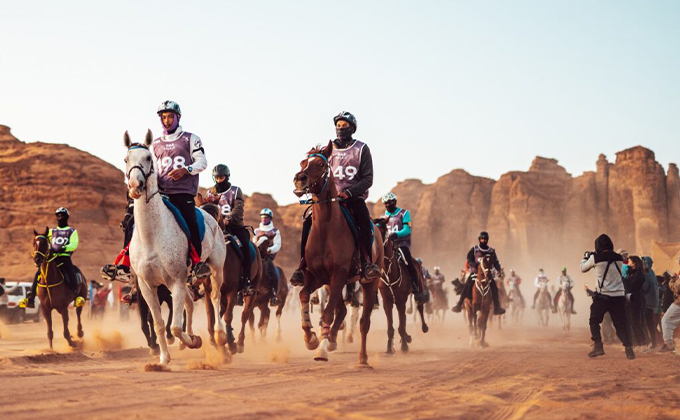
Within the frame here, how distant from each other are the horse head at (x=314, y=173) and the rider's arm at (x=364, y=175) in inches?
25.3

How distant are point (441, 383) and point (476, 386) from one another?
45 centimetres

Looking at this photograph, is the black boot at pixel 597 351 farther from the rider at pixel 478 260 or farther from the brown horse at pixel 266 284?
the brown horse at pixel 266 284

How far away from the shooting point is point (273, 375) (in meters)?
9.58

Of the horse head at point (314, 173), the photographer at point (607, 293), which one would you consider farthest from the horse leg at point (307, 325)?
the photographer at point (607, 293)

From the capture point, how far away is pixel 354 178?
12.2 metres

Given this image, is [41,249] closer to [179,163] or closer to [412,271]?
[179,163]

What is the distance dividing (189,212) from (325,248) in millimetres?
2062

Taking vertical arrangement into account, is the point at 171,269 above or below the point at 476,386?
above

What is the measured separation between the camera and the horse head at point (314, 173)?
10805mm

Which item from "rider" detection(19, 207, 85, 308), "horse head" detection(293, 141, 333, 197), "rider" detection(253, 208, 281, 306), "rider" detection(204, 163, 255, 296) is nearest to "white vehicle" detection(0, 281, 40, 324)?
"rider" detection(19, 207, 85, 308)

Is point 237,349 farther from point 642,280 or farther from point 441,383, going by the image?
point 642,280

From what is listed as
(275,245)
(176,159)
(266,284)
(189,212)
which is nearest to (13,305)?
(266,284)

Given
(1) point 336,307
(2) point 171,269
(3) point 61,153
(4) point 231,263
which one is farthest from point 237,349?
(3) point 61,153

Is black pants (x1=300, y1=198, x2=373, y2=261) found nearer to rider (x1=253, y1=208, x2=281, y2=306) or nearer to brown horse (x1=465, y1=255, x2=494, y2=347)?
rider (x1=253, y1=208, x2=281, y2=306)
